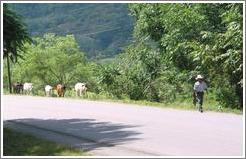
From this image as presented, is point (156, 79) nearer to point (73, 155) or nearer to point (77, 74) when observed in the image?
point (73, 155)

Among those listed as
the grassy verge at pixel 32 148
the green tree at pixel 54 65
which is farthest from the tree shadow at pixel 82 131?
the green tree at pixel 54 65

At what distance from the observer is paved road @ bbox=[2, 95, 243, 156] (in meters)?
14.5

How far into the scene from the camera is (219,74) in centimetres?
3512

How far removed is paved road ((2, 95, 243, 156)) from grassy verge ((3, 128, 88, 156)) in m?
0.63

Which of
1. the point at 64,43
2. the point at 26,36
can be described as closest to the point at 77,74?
the point at 64,43

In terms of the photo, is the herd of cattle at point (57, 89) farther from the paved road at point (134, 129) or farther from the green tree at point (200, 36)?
the paved road at point (134, 129)

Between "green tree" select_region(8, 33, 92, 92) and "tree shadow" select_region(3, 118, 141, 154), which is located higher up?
"green tree" select_region(8, 33, 92, 92)

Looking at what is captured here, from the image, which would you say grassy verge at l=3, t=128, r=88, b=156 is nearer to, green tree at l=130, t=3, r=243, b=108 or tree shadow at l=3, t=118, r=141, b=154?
tree shadow at l=3, t=118, r=141, b=154

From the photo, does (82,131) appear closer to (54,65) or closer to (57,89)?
(57,89)

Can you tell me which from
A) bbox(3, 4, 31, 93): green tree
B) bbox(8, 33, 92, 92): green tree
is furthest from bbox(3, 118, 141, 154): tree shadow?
bbox(8, 33, 92, 92): green tree

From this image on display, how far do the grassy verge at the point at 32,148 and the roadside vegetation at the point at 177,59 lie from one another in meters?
10.5

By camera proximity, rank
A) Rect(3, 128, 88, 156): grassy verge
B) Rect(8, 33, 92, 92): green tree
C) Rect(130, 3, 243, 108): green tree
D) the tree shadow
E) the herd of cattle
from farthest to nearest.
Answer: Rect(8, 33, 92, 92): green tree → the herd of cattle → Rect(130, 3, 243, 108): green tree → the tree shadow → Rect(3, 128, 88, 156): grassy verge

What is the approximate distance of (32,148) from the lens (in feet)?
49.1

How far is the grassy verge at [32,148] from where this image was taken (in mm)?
14083
